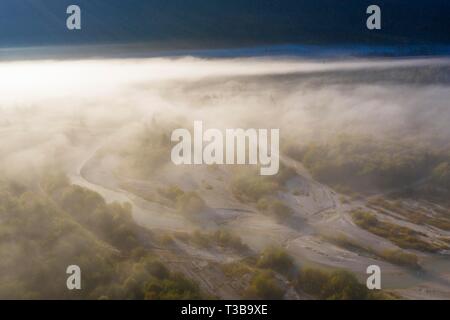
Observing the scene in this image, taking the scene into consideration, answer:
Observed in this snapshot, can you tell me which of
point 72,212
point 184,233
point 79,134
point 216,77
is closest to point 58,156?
point 79,134

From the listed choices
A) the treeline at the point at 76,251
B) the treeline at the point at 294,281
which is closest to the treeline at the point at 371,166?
the treeline at the point at 294,281

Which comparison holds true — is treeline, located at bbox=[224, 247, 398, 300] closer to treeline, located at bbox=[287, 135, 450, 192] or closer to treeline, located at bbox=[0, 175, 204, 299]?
treeline, located at bbox=[0, 175, 204, 299]

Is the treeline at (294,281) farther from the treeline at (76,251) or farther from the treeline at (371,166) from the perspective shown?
the treeline at (371,166)

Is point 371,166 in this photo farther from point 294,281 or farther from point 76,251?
point 76,251

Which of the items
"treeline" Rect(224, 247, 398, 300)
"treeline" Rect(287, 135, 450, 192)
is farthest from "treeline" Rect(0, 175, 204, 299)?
"treeline" Rect(287, 135, 450, 192)

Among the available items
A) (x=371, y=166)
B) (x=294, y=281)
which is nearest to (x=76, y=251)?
(x=294, y=281)

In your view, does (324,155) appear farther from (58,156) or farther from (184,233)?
(58,156)

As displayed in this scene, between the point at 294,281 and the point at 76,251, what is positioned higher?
the point at 76,251

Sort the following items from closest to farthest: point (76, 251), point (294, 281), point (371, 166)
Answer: point (294, 281), point (76, 251), point (371, 166)
